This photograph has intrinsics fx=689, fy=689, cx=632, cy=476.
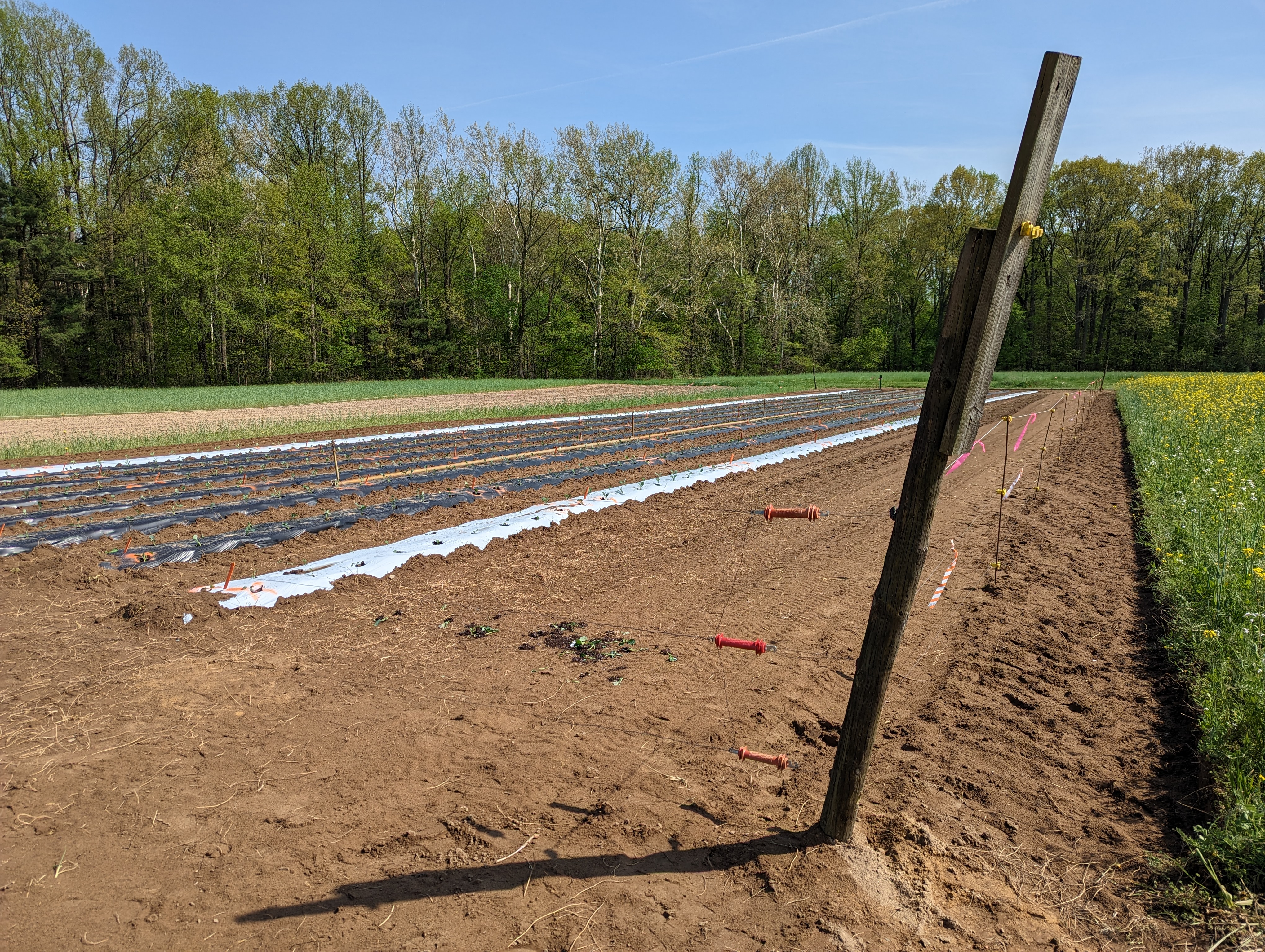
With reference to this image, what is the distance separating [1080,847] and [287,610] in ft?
19.1

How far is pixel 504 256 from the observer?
53.0 m

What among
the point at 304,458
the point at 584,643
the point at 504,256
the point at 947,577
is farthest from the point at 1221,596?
the point at 504,256

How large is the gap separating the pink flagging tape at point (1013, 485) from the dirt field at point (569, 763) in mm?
3367

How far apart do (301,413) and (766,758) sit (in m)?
23.7

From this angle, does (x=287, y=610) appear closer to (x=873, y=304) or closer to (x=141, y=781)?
(x=141, y=781)

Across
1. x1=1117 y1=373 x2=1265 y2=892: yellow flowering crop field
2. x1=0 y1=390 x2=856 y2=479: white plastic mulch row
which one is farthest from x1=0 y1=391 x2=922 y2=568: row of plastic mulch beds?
x1=1117 y1=373 x2=1265 y2=892: yellow flowering crop field

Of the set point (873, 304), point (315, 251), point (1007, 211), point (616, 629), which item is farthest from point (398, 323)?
point (1007, 211)

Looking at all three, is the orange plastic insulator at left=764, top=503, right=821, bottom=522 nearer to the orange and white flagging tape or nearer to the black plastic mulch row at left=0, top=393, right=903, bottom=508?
the orange and white flagging tape

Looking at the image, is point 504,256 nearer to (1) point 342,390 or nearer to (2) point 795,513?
(1) point 342,390

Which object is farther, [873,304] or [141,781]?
[873,304]

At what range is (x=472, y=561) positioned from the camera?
730cm

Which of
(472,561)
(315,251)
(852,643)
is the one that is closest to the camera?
(852,643)

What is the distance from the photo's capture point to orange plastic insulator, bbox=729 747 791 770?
351 centimetres

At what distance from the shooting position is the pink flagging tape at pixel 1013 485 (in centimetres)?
1034
